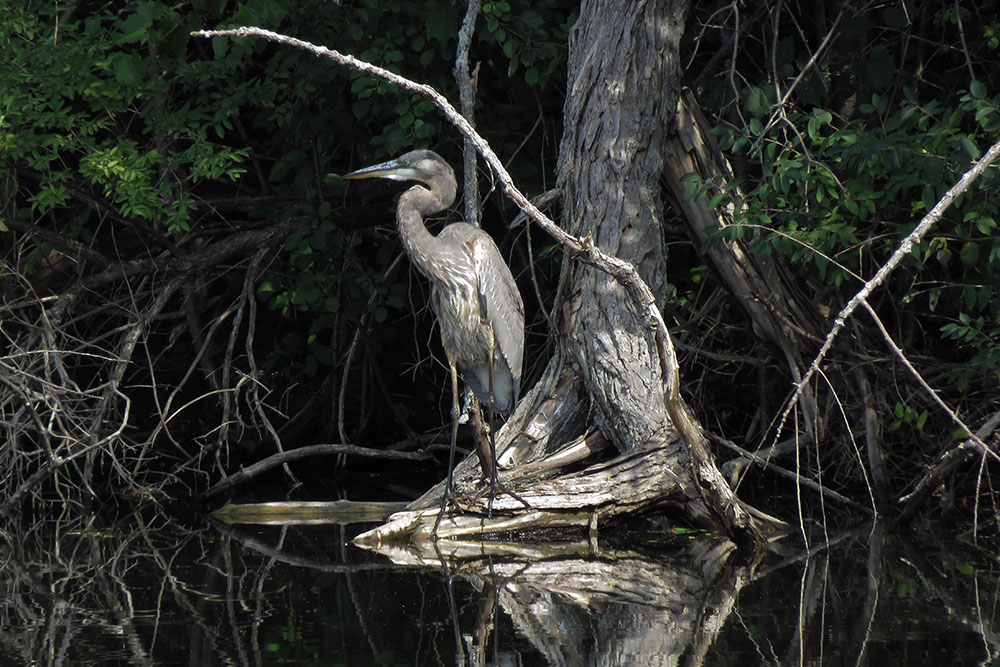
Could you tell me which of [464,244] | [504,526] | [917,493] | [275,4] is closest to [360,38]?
[275,4]

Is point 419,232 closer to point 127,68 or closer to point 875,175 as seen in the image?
point 127,68

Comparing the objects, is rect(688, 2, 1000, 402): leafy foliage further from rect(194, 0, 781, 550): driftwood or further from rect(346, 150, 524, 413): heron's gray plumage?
rect(346, 150, 524, 413): heron's gray plumage

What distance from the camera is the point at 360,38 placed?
6398 mm

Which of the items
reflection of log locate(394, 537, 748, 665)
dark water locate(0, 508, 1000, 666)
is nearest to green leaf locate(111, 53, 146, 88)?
A: dark water locate(0, 508, 1000, 666)

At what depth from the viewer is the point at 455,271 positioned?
575 cm

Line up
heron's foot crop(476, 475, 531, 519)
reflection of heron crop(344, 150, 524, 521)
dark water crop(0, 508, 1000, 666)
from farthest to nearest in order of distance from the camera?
reflection of heron crop(344, 150, 524, 521)
heron's foot crop(476, 475, 531, 519)
dark water crop(0, 508, 1000, 666)

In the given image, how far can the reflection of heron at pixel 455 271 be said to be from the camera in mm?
5734

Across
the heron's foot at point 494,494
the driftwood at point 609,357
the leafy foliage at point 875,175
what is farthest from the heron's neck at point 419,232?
the leafy foliage at point 875,175

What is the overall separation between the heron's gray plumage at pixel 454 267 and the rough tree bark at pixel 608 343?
360 millimetres

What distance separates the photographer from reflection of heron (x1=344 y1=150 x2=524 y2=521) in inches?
226

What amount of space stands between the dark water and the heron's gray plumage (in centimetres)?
111

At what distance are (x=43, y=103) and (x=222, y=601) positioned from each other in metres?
3.12

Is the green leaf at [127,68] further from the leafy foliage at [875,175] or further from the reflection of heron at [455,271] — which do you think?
the leafy foliage at [875,175]

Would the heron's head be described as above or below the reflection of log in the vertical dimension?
above
